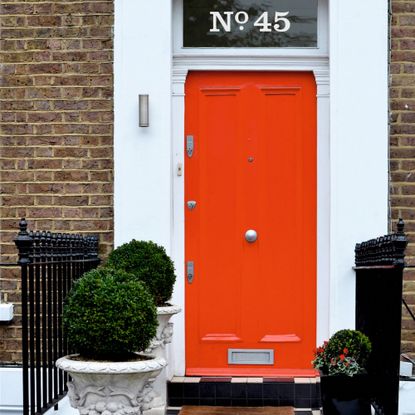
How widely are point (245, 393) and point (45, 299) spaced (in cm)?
211

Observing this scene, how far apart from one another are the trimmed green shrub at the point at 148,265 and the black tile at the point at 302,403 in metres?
1.24

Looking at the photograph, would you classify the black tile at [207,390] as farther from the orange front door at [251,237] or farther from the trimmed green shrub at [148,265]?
the trimmed green shrub at [148,265]

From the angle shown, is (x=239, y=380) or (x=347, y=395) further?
(x=239, y=380)

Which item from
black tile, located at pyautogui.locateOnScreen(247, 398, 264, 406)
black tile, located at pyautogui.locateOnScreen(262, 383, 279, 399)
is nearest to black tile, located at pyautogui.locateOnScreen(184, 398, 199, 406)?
black tile, located at pyautogui.locateOnScreen(247, 398, 264, 406)

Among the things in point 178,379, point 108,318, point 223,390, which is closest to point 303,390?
point 223,390

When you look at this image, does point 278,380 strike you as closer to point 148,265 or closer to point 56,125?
point 148,265

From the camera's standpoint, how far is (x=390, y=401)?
5.65 metres

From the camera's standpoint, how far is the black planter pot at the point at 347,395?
19.6 feet

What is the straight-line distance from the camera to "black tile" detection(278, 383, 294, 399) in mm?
7426

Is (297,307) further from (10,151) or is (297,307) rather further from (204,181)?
(10,151)

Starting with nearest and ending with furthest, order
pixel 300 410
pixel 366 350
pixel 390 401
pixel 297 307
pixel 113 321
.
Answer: pixel 113 321
pixel 390 401
pixel 366 350
pixel 300 410
pixel 297 307

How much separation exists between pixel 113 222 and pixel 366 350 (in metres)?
2.37

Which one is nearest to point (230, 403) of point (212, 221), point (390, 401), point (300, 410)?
point (300, 410)

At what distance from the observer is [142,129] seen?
763 centimetres
